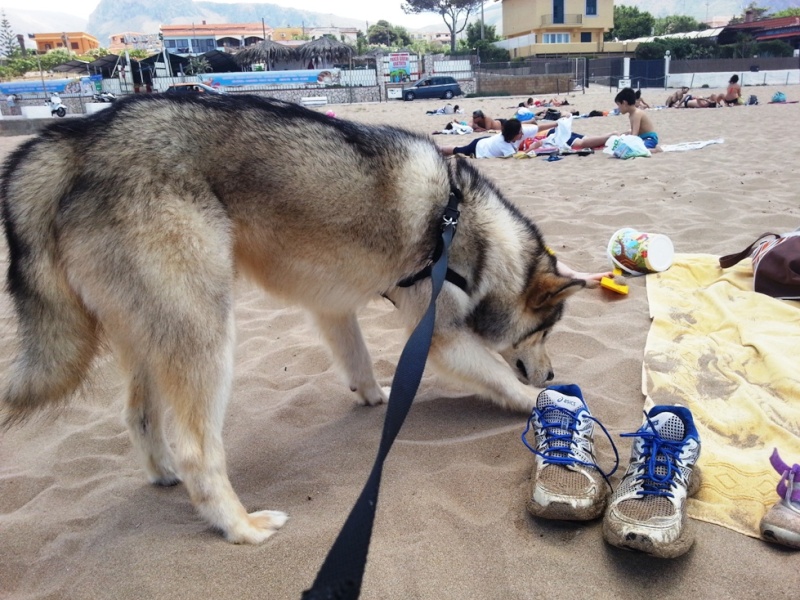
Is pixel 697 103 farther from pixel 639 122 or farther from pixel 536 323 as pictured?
pixel 536 323

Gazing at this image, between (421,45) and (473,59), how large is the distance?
63895 millimetres

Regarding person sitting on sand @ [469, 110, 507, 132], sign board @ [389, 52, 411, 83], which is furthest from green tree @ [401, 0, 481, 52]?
person sitting on sand @ [469, 110, 507, 132]

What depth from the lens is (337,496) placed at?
2.42 meters

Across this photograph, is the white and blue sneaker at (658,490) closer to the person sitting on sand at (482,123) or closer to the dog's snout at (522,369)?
the dog's snout at (522,369)

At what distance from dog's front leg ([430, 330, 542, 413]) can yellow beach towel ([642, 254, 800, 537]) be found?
0.66 m

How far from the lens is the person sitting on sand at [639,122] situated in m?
10.8

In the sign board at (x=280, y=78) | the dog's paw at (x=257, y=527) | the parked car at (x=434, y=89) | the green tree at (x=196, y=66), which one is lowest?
the dog's paw at (x=257, y=527)

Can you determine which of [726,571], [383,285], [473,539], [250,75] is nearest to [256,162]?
[383,285]

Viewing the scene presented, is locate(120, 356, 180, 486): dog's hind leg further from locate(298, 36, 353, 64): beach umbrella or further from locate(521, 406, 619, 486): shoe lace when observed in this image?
locate(298, 36, 353, 64): beach umbrella

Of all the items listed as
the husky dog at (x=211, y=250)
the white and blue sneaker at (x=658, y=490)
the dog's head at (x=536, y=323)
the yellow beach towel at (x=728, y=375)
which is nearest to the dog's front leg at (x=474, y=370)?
the husky dog at (x=211, y=250)

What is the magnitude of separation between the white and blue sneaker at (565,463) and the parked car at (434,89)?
37.1 m

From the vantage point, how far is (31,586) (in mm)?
2004

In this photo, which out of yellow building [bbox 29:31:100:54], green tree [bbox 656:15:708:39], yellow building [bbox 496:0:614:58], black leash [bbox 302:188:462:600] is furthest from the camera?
yellow building [bbox 29:31:100:54]

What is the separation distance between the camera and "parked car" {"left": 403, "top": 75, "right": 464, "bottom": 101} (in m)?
36.9
